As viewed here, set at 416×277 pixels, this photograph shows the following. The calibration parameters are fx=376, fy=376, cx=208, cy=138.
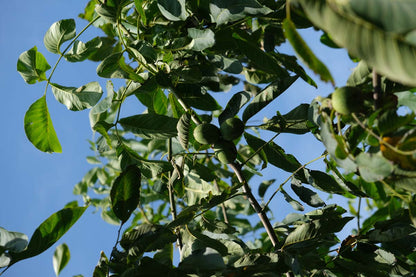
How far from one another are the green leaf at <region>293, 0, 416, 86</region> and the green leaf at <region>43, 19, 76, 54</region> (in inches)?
44.6

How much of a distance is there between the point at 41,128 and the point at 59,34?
0.38m

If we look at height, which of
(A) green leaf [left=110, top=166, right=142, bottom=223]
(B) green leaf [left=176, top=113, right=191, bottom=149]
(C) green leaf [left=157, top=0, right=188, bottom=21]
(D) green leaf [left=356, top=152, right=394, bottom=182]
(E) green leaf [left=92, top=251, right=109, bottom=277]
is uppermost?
(C) green leaf [left=157, top=0, right=188, bottom=21]

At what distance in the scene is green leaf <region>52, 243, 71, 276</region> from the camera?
1.16 m

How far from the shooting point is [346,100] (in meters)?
0.79

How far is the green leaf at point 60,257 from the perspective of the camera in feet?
3.81

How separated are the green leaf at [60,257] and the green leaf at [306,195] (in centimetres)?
79

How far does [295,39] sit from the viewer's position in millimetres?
666

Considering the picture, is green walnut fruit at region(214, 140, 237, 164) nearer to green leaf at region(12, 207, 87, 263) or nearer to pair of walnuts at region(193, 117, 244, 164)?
pair of walnuts at region(193, 117, 244, 164)

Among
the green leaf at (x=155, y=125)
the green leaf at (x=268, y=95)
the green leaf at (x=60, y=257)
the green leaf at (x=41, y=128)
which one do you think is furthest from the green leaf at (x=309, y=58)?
the green leaf at (x=41, y=128)

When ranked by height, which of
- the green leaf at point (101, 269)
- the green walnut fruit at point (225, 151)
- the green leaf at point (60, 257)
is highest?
the green walnut fruit at point (225, 151)

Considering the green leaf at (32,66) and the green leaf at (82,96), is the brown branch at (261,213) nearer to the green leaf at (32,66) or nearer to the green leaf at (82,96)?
the green leaf at (82,96)

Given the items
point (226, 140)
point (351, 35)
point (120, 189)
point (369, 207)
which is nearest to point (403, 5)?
point (351, 35)

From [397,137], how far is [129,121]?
2.92ft

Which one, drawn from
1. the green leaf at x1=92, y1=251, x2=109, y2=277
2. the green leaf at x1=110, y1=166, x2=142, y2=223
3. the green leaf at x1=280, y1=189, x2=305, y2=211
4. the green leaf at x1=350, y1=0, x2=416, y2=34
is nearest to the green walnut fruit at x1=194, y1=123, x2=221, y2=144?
the green leaf at x1=110, y1=166, x2=142, y2=223
